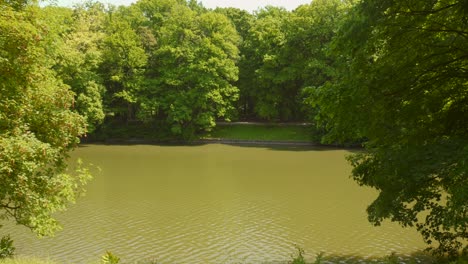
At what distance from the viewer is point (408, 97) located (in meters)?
9.77

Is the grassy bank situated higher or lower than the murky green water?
higher

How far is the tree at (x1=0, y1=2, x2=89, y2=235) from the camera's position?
1001cm

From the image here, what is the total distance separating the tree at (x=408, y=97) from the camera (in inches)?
A: 348

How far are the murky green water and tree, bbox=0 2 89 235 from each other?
8.42ft

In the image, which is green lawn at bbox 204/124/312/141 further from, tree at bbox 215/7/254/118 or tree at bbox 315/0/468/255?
tree at bbox 315/0/468/255

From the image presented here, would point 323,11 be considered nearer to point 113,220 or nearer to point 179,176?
point 179,176

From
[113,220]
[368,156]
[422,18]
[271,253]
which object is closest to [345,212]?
[271,253]

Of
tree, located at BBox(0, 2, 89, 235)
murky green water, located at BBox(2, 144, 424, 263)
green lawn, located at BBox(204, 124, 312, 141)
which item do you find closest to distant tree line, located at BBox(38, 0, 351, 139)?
green lawn, located at BBox(204, 124, 312, 141)

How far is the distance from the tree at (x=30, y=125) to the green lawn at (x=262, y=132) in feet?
113

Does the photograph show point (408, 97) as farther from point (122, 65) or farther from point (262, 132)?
point (122, 65)

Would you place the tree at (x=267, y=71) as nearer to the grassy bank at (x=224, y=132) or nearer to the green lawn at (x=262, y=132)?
the green lawn at (x=262, y=132)

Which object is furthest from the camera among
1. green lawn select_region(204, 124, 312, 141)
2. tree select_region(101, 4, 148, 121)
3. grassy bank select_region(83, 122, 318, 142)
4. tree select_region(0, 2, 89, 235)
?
tree select_region(101, 4, 148, 121)

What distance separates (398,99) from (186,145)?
121 feet

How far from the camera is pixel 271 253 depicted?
13977 mm
